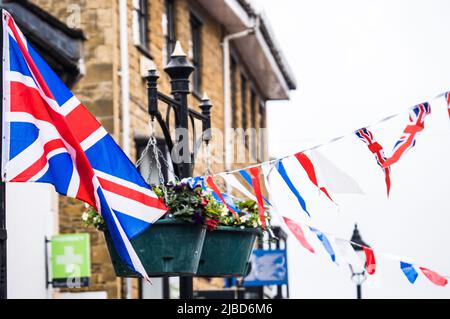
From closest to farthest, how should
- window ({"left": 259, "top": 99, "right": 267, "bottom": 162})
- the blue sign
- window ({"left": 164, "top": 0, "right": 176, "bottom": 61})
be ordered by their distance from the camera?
window ({"left": 164, "top": 0, "right": 176, "bottom": 61}), the blue sign, window ({"left": 259, "top": 99, "right": 267, "bottom": 162})

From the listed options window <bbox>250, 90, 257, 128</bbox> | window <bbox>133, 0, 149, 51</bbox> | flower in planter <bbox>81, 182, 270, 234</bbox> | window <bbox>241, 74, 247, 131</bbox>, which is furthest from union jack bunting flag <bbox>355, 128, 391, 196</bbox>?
window <bbox>250, 90, 257, 128</bbox>

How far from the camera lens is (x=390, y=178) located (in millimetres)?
9133

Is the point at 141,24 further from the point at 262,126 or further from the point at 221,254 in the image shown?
the point at 262,126

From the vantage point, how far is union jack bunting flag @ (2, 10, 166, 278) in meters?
7.99

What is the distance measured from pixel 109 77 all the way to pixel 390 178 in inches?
384

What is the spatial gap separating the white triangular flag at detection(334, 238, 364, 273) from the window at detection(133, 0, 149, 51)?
32.6 feet

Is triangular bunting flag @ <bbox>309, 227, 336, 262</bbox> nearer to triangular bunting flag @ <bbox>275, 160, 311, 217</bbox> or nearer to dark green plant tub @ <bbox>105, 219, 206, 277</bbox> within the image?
triangular bunting flag @ <bbox>275, 160, 311, 217</bbox>

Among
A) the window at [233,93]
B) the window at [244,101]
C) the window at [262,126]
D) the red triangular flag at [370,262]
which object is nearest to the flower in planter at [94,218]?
the red triangular flag at [370,262]

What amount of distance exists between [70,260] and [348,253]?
775cm

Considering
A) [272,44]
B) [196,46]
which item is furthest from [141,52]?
[272,44]

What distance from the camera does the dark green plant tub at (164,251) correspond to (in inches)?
353

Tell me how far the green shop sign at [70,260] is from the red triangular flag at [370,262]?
741 centimetres

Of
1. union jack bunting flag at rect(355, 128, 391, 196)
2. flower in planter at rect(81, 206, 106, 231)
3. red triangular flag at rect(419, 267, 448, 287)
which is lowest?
red triangular flag at rect(419, 267, 448, 287)
